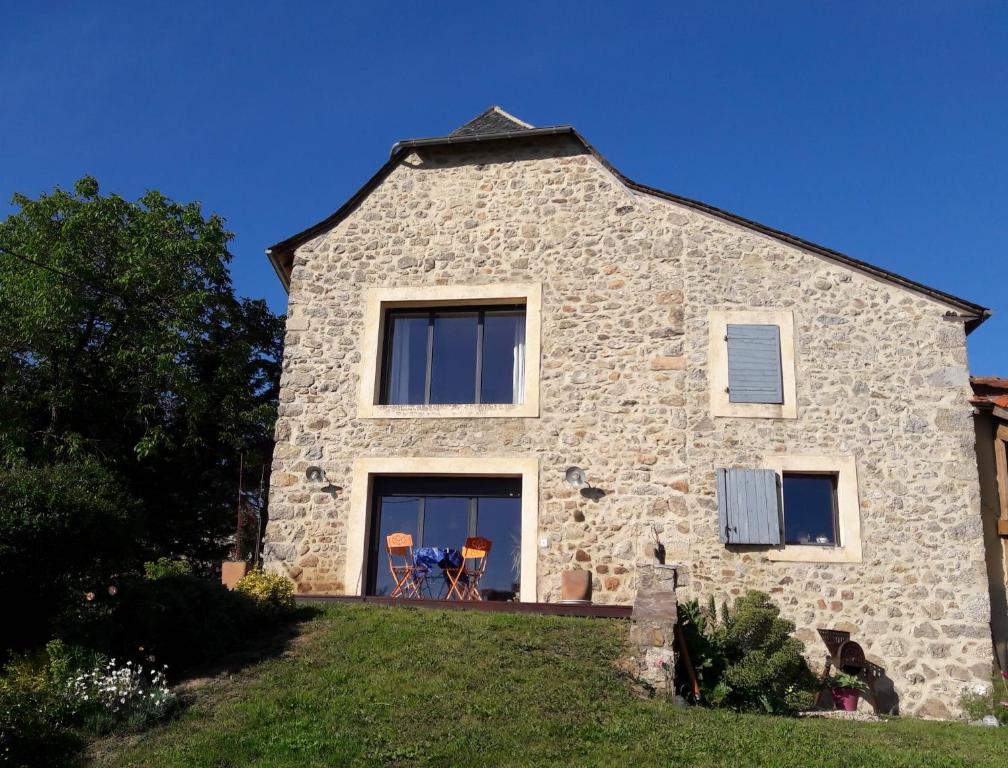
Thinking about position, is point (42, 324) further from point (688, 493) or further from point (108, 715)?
point (688, 493)

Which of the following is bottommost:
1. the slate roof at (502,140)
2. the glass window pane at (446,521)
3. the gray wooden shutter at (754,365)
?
the glass window pane at (446,521)

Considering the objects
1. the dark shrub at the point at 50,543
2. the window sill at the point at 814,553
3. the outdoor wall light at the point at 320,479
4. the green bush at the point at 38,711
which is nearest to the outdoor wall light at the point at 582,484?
the window sill at the point at 814,553

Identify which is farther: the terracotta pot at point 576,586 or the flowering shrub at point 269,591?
the terracotta pot at point 576,586

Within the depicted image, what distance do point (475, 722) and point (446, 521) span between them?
571 cm

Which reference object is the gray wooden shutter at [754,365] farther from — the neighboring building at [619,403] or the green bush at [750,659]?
the green bush at [750,659]

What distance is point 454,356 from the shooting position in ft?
47.0

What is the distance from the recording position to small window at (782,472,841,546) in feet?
41.5

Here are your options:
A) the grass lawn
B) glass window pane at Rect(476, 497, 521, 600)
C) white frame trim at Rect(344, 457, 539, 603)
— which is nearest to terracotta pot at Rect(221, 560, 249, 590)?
white frame trim at Rect(344, 457, 539, 603)

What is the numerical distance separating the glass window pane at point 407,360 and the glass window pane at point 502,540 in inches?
80.8

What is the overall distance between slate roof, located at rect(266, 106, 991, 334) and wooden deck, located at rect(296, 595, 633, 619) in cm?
573

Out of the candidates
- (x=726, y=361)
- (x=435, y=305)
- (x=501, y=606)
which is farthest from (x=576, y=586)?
(x=435, y=305)

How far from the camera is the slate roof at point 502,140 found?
13.1m

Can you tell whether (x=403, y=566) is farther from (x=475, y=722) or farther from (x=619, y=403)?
(x=475, y=722)

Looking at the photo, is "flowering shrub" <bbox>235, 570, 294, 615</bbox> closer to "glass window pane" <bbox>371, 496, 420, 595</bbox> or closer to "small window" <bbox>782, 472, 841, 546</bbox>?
"glass window pane" <bbox>371, 496, 420, 595</bbox>
